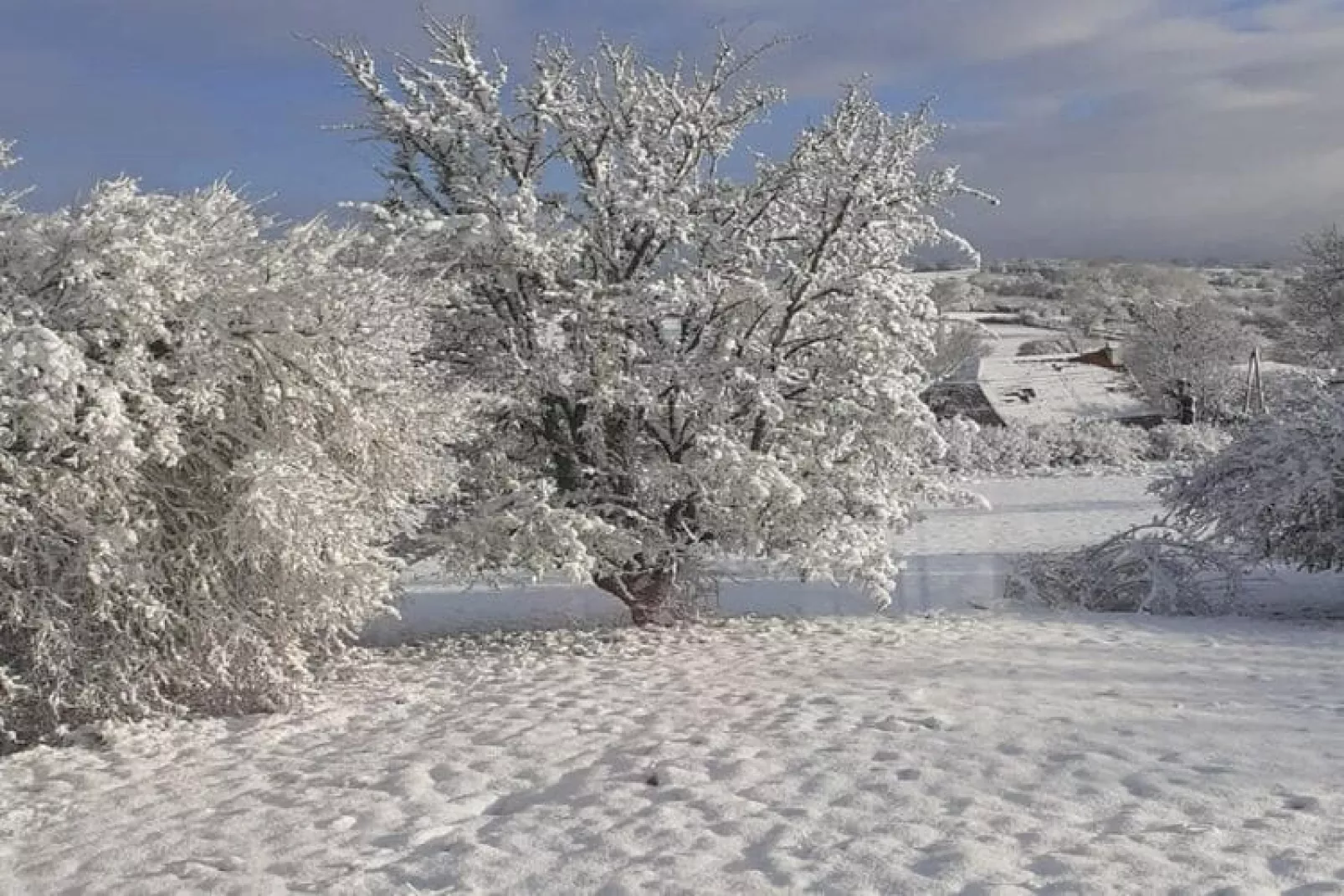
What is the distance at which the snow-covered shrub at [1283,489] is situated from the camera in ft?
42.5

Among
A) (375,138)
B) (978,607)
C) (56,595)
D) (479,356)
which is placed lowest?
(978,607)

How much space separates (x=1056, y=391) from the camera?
45.6 meters

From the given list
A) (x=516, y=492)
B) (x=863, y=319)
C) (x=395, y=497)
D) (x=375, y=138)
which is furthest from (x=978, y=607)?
(x=375, y=138)

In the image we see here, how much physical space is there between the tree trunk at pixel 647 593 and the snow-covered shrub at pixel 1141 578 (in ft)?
14.7

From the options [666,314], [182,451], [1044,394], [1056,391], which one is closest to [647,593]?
[666,314]

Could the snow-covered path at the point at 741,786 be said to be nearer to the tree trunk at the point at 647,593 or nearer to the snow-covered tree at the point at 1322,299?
the tree trunk at the point at 647,593

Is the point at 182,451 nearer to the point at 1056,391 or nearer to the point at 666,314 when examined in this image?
the point at 666,314

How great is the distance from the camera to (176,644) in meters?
8.72

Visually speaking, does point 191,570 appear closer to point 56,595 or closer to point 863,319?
point 56,595

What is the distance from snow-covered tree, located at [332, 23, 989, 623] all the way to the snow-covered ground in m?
1.39

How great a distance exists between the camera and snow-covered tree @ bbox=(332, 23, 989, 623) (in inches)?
431

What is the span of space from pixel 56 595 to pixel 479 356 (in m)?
4.47

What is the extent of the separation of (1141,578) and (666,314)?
6.69 m

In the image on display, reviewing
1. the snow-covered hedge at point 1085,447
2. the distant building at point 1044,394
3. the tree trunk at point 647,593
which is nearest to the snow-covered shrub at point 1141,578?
the tree trunk at point 647,593
